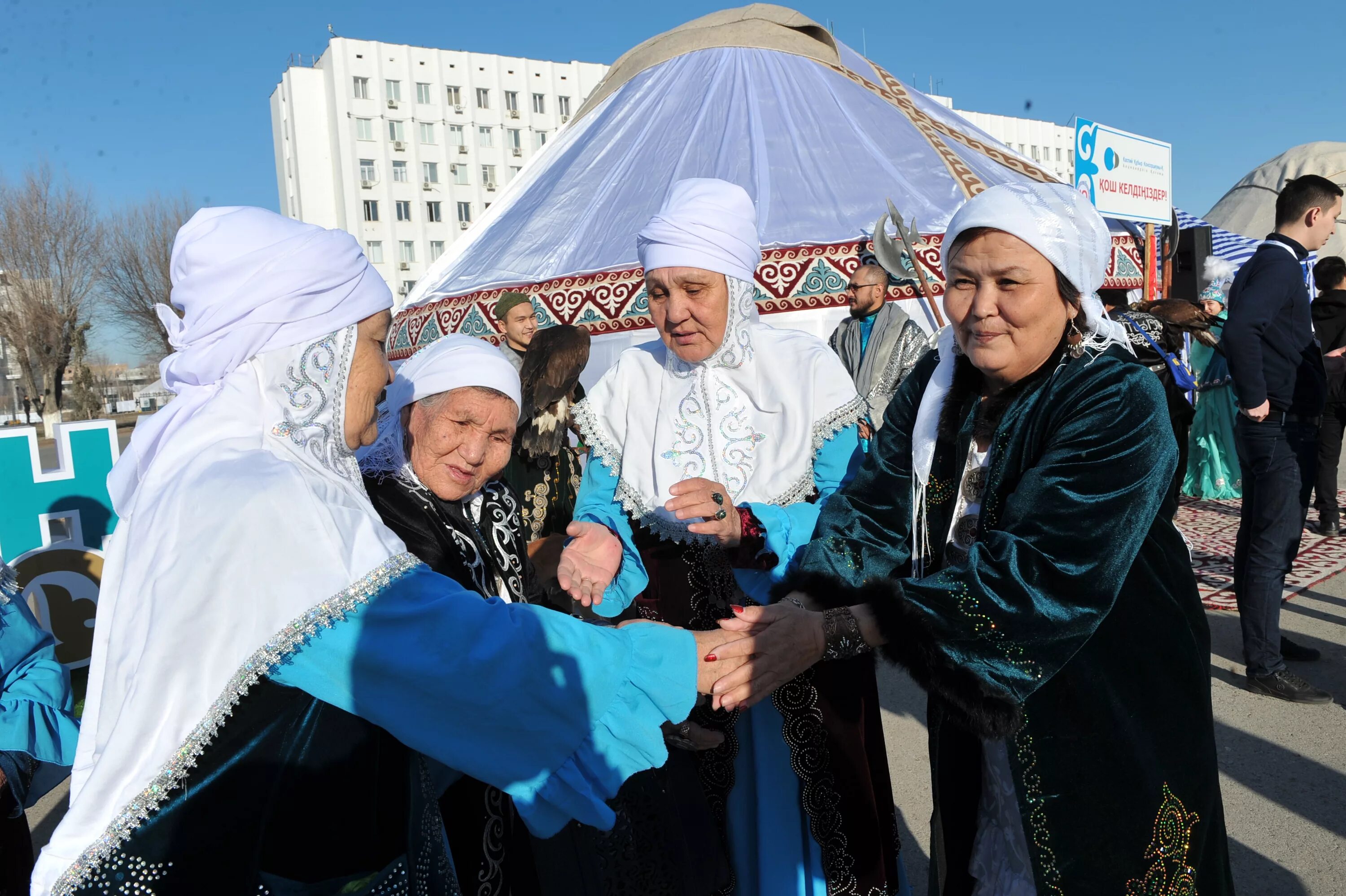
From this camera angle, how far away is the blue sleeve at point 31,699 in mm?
2102

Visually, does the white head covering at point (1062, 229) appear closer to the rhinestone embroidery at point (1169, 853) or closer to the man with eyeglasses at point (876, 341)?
the rhinestone embroidery at point (1169, 853)

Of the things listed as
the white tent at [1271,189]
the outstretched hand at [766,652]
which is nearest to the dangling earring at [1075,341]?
the outstretched hand at [766,652]

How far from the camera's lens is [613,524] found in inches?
100

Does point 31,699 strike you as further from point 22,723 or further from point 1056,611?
point 1056,611

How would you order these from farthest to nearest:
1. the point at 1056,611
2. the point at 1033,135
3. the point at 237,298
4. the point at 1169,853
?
1. the point at 1033,135
2. the point at 1169,853
3. the point at 1056,611
4. the point at 237,298

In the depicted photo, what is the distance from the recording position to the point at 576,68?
50469mm

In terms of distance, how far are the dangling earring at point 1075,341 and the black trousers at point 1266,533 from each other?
2.97 m

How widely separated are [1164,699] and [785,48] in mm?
9511

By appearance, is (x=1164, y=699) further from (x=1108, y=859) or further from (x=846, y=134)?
(x=846, y=134)

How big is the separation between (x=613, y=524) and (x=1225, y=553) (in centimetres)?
570

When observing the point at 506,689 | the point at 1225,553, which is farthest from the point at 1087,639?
the point at 1225,553

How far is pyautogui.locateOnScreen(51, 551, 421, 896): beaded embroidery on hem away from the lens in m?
1.23


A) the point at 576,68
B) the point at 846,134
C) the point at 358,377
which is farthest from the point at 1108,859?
the point at 576,68

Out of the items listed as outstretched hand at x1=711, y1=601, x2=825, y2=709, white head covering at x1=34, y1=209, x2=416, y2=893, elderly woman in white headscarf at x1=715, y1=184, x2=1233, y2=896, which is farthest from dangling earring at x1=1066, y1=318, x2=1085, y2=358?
white head covering at x1=34, y1=209, x2=416, y2=893
